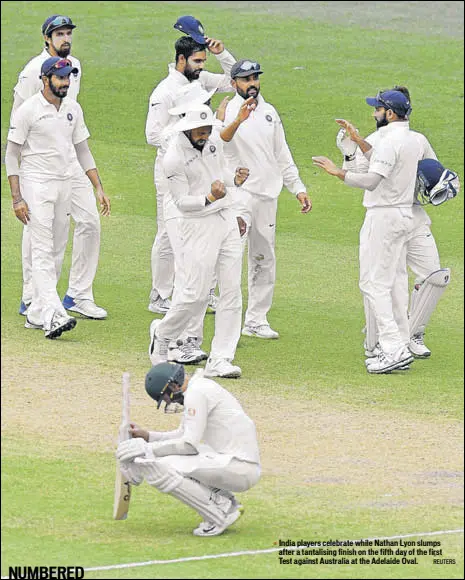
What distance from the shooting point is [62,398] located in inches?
501

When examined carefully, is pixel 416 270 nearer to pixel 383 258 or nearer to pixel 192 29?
pixel 383 258

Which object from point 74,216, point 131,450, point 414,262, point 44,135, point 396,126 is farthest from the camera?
point 74,216

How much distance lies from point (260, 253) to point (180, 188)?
6.44ft

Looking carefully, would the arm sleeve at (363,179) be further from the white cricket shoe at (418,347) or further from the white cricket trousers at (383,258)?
the white cricket shoe at (418,347)

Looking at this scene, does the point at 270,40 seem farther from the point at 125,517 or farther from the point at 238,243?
the point at 125,517

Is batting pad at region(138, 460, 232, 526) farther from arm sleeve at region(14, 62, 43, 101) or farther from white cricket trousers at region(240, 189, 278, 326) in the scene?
arm sleeve at region(14, 62, 43, 101)

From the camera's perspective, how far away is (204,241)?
13.5m

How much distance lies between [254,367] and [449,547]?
5226mm

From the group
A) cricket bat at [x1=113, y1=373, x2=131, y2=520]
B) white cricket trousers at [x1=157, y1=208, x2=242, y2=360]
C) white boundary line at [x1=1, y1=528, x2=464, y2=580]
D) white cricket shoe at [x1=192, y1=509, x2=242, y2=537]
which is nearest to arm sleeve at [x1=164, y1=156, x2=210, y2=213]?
white cricket trousers at [x1=157, y1=208, x2=242, y2=360]

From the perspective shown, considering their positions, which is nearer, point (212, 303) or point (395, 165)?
point (395, 165)

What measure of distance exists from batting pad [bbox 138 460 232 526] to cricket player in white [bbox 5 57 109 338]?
525 cm

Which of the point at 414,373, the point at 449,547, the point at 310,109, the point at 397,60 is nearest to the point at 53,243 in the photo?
the point at 414,373

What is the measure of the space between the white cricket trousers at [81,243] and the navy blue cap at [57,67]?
4.19ft

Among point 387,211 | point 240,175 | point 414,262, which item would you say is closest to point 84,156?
point 240,175
